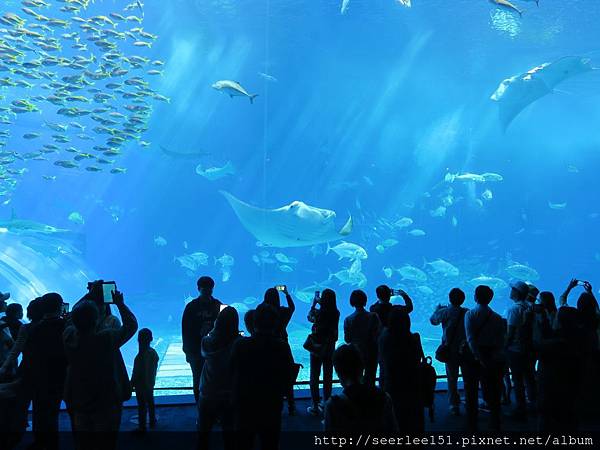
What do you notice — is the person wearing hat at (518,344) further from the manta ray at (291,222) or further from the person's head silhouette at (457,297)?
the manta ray at (291,222)

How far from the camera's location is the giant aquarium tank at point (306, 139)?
42.5ft

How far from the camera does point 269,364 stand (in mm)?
2199

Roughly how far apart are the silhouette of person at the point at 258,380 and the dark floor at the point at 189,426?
A: 1.22 meters

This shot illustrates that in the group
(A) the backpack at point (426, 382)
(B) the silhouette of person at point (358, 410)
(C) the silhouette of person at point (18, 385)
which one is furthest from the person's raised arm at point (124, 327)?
(A) the backpack at point (426, 382)

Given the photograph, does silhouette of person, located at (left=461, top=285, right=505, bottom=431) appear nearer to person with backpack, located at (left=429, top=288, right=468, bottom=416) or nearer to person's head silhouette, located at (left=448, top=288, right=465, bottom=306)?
person with backpack, located at (left=429, top=288, right=468, bottom=416)

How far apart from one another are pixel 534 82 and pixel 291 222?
10.6m

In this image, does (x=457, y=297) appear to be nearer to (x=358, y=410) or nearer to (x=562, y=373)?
(x=562, y=373)

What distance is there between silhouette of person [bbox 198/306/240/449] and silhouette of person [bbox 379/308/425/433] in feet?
3.50

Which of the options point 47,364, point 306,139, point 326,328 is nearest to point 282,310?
point 326,328

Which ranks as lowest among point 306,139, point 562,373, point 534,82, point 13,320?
point 562,373

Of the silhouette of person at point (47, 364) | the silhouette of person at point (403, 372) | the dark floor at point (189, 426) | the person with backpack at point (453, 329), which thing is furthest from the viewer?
the person with backpack at point (453, 329)

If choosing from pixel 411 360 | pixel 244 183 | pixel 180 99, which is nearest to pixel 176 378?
pixel 411 360

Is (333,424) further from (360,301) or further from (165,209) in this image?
(165,209)

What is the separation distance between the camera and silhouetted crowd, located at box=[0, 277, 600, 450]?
219cm
